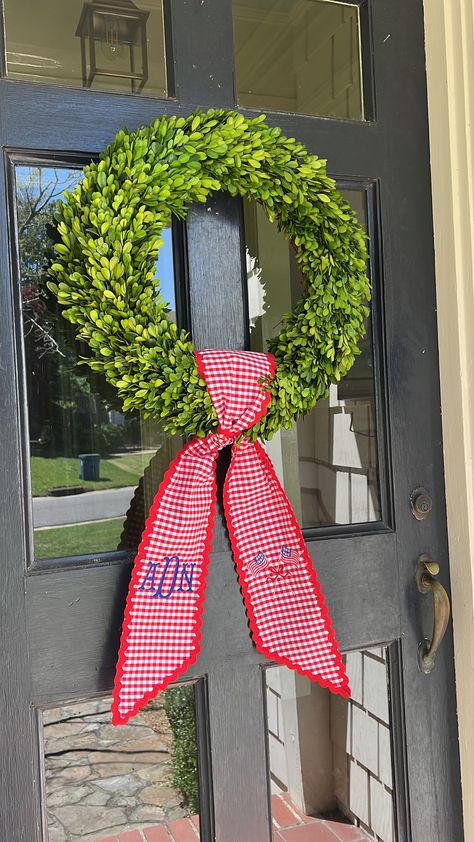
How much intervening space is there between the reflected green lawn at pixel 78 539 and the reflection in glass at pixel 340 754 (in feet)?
1.24

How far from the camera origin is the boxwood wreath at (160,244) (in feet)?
3.10

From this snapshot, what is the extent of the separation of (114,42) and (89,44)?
0.04 meters

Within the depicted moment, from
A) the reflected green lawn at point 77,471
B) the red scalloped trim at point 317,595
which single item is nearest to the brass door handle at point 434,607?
the red scalloped trim at point 317,595

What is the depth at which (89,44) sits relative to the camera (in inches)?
42.3

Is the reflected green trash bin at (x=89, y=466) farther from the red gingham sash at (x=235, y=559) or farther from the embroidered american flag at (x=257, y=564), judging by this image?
the embroidered american flag at (x=257, y=564)

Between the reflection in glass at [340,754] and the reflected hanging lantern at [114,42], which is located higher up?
the reflected hanging lantern at [114,42]

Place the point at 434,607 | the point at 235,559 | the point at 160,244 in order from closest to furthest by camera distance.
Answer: the point at 160,244
the point at 235,559
the point at 434,607

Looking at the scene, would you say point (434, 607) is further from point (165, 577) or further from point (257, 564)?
point (165, 577)

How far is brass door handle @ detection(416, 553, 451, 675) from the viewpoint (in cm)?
119

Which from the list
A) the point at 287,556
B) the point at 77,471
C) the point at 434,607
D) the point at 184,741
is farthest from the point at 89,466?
the point at 434,607

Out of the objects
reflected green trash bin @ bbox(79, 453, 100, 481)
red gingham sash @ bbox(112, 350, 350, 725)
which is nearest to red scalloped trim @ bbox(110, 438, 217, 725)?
red gingham sash @ bbox(112, 350, 350, 725)

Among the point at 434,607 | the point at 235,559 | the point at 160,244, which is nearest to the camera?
the point at 160,244

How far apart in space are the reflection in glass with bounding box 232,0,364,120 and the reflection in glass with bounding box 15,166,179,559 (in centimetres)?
35

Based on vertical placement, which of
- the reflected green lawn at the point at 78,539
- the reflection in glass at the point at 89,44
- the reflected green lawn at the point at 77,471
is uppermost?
the reflection in glass at the point at 89,44
